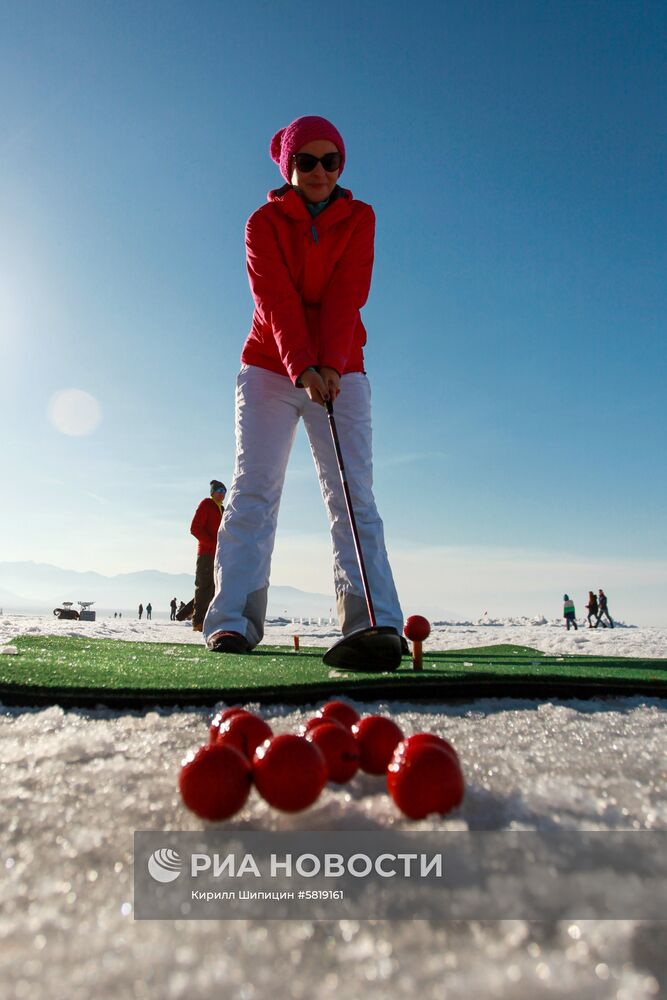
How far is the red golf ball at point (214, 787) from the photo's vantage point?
1.01 m

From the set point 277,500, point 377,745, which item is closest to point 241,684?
point 377,745

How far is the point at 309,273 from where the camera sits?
13.8 ft

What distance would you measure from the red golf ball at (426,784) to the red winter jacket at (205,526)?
894cm

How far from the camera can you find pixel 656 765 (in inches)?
53.8

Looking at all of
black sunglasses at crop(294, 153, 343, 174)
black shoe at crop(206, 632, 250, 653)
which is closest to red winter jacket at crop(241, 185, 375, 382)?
black sunglasses at crop(294, 153, 343, 174)

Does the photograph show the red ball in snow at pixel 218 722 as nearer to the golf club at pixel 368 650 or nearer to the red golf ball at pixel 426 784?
the red golf ball at pixel 426 784

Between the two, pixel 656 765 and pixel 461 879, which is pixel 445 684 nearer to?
pixel 656 765

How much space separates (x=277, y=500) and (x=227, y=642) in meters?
0.97

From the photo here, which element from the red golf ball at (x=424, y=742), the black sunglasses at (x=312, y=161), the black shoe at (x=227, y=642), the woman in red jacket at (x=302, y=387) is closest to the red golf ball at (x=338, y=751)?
the red golf ball at (x=424, y=742)

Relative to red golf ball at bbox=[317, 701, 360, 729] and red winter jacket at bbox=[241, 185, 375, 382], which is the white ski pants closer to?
red winter jacket at bbox=[241, 185, 375, 382]

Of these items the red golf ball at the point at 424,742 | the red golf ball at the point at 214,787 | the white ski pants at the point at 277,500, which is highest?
the white ski pants at the point at 277,500

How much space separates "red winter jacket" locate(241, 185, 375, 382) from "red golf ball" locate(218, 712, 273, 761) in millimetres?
2886

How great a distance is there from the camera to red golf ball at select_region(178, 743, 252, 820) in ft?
3.32

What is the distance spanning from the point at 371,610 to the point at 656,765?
201cm
